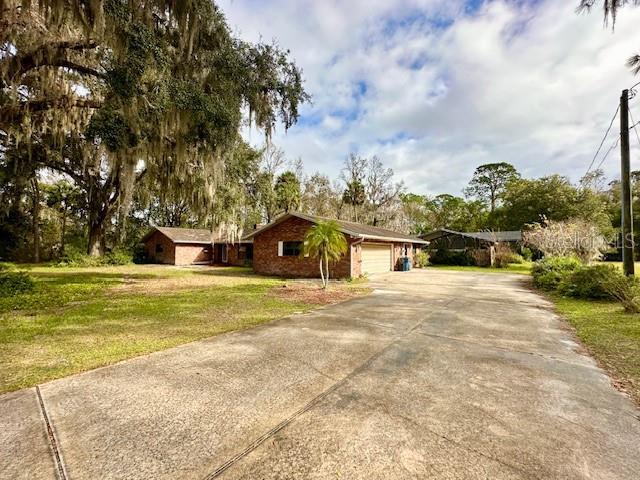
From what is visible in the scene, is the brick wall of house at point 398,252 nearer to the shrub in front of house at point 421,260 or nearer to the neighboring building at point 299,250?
the shrub in front of house at point 421,260

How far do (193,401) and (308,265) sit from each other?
13090mm

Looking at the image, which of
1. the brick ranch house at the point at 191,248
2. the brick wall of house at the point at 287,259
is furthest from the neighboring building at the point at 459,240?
the brick ranch house at the point at 191,248

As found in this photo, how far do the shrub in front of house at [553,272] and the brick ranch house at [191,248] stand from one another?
1967 centimetres

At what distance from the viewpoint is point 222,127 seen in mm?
8320

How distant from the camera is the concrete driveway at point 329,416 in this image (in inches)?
90.0

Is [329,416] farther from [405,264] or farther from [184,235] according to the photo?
[184,235]

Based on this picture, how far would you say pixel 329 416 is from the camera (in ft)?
9.68

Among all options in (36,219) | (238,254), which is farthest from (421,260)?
(36,219)

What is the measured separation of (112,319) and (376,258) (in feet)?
48.2

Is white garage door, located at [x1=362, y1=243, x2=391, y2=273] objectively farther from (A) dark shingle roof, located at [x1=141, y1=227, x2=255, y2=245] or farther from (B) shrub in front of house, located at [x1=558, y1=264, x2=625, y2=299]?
(A) dark shingle roof, located at [x1=141, y1=227, x2=255, y2=245]

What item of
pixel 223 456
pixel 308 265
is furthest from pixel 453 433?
pixel 308 265

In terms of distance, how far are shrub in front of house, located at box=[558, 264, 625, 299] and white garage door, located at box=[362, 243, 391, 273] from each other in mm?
8918

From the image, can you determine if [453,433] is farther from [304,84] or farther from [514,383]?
[304,84]

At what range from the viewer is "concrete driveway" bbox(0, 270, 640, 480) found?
229 centimetres
